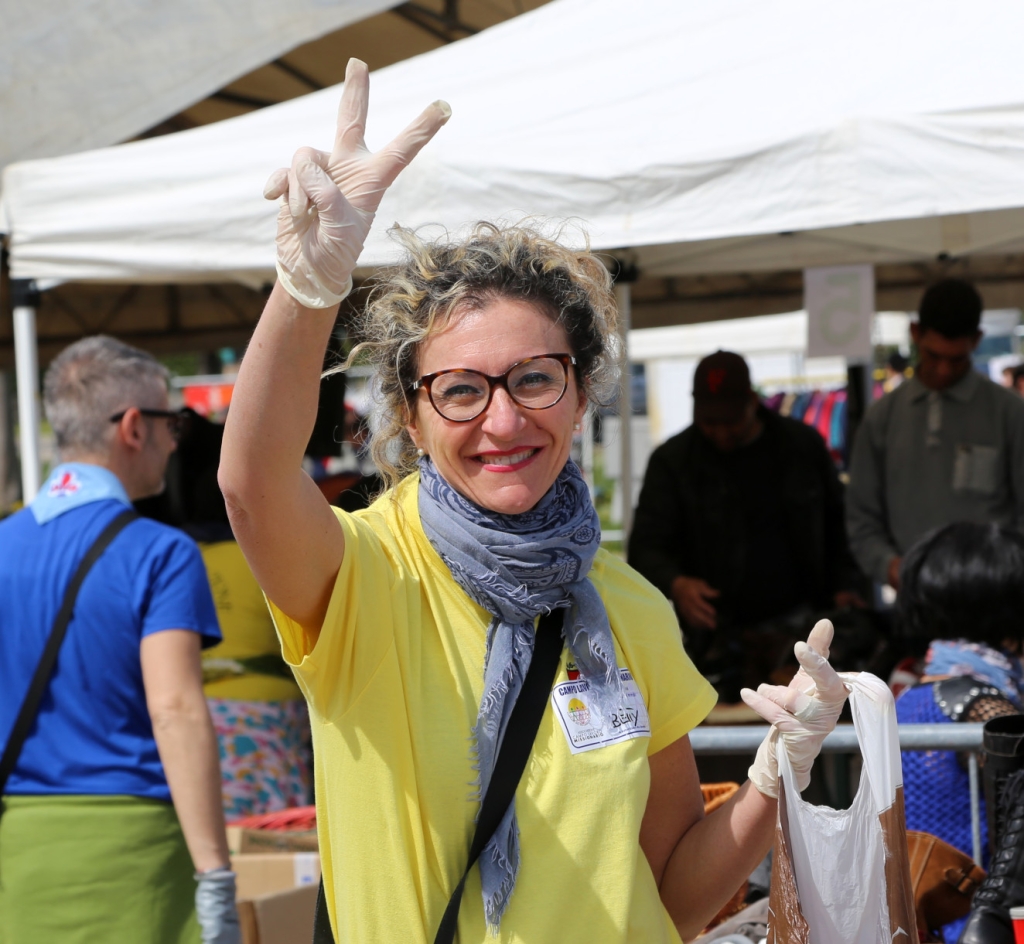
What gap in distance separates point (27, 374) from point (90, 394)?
1.42 meters

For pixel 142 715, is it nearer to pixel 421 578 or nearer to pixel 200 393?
pixel 421 578

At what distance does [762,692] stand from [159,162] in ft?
9.54

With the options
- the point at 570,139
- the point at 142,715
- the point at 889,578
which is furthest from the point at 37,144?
the point at 889,578

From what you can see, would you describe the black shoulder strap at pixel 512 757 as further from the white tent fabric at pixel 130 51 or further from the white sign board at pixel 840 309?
the white tent fabric at pixel 130 51

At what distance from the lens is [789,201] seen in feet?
10.1

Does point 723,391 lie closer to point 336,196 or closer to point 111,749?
point 111,749

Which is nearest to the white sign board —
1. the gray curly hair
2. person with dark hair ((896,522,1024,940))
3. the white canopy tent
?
the white canopy tent

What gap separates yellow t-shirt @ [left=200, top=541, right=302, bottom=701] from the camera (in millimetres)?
3688

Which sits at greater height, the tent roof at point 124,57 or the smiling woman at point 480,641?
the tent roof at point 124,57

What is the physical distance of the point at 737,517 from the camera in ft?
15.8

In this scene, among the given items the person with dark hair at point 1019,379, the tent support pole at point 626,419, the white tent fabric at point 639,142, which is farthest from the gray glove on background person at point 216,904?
the person with dark hair at point 1019,379

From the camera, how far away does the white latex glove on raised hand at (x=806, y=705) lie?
1.50 meters

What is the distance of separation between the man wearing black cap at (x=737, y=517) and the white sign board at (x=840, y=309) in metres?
0.71

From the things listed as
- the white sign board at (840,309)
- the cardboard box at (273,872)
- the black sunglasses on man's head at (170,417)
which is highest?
the white sign board at (840,309)
